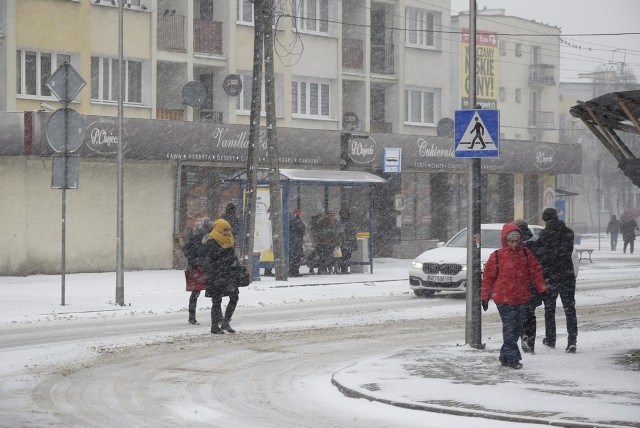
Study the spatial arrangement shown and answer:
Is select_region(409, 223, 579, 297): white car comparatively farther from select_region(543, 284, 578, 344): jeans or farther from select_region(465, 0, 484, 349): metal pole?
select_region(465, 0, 484, 349): metal pole

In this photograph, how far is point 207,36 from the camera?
38.6 metres

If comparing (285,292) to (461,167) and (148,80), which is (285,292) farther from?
(461,167)

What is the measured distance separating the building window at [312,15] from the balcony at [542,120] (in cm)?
3448

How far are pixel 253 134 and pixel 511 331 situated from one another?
15686 millimetres

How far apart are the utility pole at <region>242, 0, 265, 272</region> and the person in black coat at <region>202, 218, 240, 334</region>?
32.5ft

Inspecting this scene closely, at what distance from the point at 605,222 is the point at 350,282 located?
75984 millimetres

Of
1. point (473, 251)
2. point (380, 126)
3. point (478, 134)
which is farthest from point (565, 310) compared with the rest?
Result: point (380, 126)

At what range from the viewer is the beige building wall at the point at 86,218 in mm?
31500

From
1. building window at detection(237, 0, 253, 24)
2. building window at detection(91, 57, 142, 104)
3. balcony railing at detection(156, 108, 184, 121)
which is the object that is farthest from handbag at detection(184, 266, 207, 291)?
building window at detection(237, 0, 253, 24)

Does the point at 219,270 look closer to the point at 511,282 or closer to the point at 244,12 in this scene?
the point at 511,282

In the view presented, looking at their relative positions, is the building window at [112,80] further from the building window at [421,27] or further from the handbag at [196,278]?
the handbag at [196,278]

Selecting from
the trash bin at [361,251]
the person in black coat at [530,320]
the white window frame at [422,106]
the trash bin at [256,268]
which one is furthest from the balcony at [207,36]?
the person in black coat at [530,320]

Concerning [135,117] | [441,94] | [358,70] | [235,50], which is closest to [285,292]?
[135,117]

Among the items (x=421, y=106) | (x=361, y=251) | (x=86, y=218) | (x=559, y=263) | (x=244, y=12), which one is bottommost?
(x=361, y=251)
